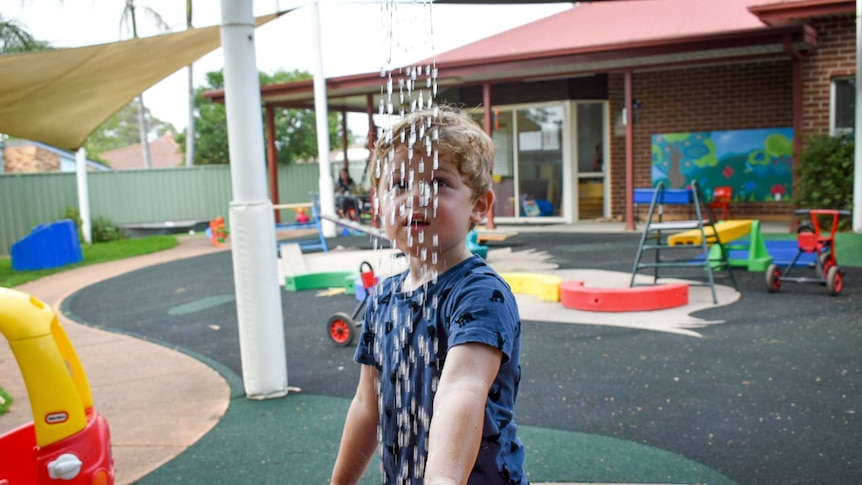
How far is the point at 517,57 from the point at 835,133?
591cm

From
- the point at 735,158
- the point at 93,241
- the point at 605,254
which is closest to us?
the point at 605,254

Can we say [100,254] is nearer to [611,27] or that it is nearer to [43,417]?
[611,27]

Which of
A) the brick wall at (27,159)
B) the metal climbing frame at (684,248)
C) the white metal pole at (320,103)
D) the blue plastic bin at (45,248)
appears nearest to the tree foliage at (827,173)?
the metal climbing frame at (684,248)

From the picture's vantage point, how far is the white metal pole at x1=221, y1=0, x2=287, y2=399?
14.4 ft

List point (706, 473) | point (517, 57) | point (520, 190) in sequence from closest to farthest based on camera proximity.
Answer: point (706, 473)
point (517, 57)
point (520, 190)

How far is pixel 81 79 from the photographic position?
14.2ft

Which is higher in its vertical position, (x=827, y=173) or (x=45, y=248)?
(x=827, y=173)

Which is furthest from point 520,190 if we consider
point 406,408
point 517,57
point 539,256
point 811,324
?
point 406,408

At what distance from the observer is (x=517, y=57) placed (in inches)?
571

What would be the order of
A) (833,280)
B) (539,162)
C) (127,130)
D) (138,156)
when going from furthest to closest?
(127,130), (138,156), (539,162), (833,280)

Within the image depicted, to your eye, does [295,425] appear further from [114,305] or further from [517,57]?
[517,57]

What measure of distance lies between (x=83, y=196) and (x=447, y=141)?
17840 mm

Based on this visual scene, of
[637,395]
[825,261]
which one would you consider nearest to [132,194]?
[825,261]

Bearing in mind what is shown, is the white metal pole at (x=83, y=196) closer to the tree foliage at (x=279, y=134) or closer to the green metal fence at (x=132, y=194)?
the green metal fence at (x=132, y=194)
